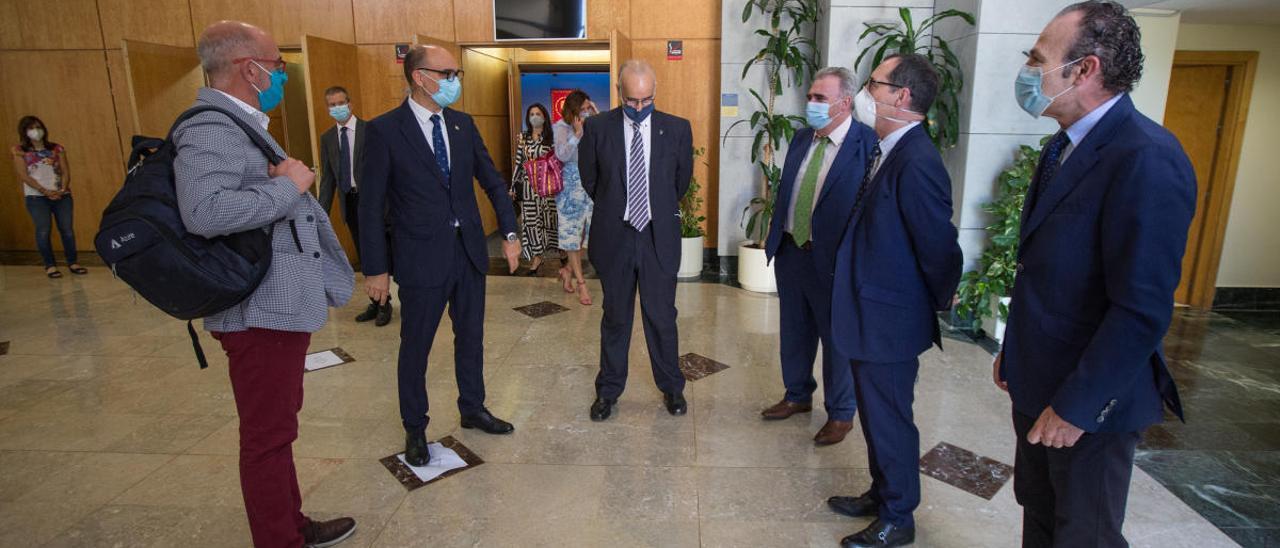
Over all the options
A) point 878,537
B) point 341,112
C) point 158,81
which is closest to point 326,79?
point 158,81

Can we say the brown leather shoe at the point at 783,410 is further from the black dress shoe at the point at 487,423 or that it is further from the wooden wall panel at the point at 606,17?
the wooden wall panel at the point at 606,17

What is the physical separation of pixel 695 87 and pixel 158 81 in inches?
210

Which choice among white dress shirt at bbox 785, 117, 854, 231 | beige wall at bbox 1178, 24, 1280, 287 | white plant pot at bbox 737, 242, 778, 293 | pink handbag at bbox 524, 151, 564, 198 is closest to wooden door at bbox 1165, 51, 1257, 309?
beige wall at bbox 1178, 24, 1280, 287

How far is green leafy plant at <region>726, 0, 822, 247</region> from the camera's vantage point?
17.6 feet

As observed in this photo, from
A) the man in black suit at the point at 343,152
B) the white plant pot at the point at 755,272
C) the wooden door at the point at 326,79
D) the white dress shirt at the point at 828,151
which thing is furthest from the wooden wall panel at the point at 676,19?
the white dress shirt at the point at 828,151

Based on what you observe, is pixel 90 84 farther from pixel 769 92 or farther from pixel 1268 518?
pixel 1268 518

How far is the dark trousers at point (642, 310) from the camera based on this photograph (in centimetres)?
295

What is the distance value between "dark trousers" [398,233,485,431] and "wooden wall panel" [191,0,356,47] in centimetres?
529

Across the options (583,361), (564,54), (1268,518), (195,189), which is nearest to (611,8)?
(564,54)

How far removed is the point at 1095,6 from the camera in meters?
1.37

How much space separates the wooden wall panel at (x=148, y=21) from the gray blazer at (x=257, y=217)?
659 cm

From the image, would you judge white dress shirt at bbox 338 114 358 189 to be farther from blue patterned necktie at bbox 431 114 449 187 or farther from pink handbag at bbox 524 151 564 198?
blue patterned necktie at bbox 431 114 449 187

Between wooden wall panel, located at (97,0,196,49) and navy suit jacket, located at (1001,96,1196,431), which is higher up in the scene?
wooden wall panel, located at (97,0,196,49)

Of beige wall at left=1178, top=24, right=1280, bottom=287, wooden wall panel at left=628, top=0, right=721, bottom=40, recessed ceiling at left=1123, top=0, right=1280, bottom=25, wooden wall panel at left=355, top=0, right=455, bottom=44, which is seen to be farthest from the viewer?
wooden wall panel at left=355, top=0, right=455, bottom=44
